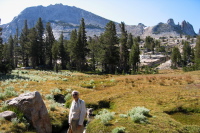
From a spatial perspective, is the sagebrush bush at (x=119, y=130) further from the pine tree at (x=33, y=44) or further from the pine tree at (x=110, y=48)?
the pine tree at (x=33, y=44)

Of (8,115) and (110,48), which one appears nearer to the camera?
(8,115)

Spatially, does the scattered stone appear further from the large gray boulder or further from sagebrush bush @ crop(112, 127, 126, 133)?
sagebrush bush @ crop(112, 127, 126, 133)

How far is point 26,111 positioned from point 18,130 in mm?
1665

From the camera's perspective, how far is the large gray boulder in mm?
11719

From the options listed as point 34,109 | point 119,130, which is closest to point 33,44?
point 34,109

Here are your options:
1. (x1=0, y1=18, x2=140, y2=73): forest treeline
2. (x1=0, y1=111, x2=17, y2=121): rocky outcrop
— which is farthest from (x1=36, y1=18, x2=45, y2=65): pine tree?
(x1=0, y1=111, x2=17, y2=121): rocky outcrop

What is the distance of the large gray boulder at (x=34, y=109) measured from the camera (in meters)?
11.7

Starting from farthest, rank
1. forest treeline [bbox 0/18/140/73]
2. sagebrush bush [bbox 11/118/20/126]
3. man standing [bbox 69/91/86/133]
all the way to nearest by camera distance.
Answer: forest treeline [bbox 0/18/140/73]
sagebrush bush [bbox 11/118/20/126]
man standing [bbox 69/91/86/133]

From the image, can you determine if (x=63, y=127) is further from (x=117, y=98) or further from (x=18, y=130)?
(x=117, y=98)

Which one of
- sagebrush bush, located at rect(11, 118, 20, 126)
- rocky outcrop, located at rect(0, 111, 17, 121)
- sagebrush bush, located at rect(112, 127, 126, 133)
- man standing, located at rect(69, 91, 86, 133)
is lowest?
sagebrush bush, located at rect(112, 127, 126, 133)

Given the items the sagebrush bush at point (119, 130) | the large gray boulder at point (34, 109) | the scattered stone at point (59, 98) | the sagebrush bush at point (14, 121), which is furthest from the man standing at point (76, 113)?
the scattered stone at point (59, 98)

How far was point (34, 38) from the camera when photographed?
79125 mm

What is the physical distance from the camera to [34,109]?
38.8 feet

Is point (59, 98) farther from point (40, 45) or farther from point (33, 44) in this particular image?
point (40, 45)
